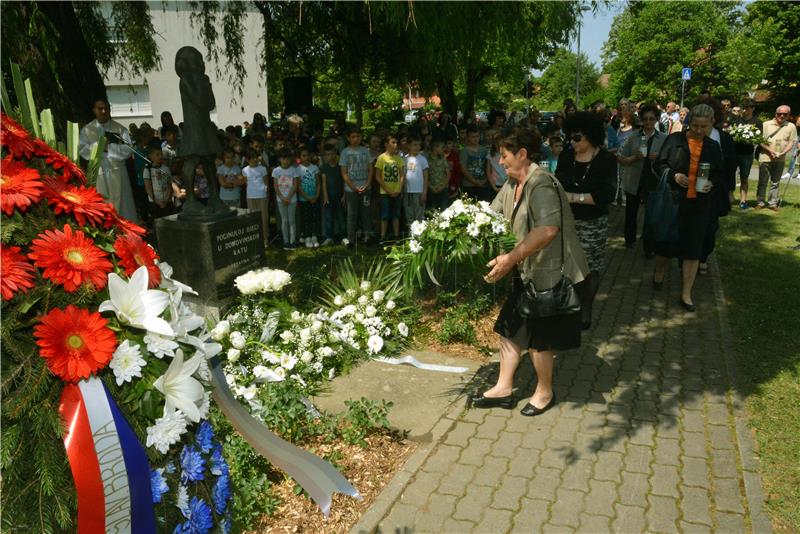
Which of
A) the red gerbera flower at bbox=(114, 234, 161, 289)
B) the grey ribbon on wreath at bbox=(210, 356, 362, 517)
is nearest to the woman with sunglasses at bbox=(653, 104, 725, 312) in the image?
the grey ribbon on wreath at bbox=(210, 356, 362, 517)

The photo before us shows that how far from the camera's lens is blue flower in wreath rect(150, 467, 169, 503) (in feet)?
6.97

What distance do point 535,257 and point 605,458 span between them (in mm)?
1313

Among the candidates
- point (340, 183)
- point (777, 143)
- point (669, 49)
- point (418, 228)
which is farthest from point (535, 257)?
point (669, 49)

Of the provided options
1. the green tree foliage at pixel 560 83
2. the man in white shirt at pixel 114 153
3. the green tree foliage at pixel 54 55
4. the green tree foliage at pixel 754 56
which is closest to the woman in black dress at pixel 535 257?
the man in white shirt at pixel 114 153

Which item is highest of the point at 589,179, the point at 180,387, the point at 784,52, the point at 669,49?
the point at 669,49

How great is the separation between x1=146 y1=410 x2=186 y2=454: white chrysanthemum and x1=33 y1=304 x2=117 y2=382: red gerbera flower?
25 centimetres

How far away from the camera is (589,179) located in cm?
582

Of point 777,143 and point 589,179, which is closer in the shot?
point 589,179

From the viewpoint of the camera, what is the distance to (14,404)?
1814 millimetres

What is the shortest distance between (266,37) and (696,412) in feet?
38.7

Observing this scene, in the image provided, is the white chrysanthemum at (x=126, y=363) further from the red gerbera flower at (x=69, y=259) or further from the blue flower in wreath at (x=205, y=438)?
the blue flower in wreath at (x=205, y=438)

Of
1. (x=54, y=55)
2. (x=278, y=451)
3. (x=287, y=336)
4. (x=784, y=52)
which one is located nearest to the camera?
Answer: (x=278, y=451)

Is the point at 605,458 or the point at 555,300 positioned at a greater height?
the point at 555,300

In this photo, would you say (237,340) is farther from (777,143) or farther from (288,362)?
(777,143)
